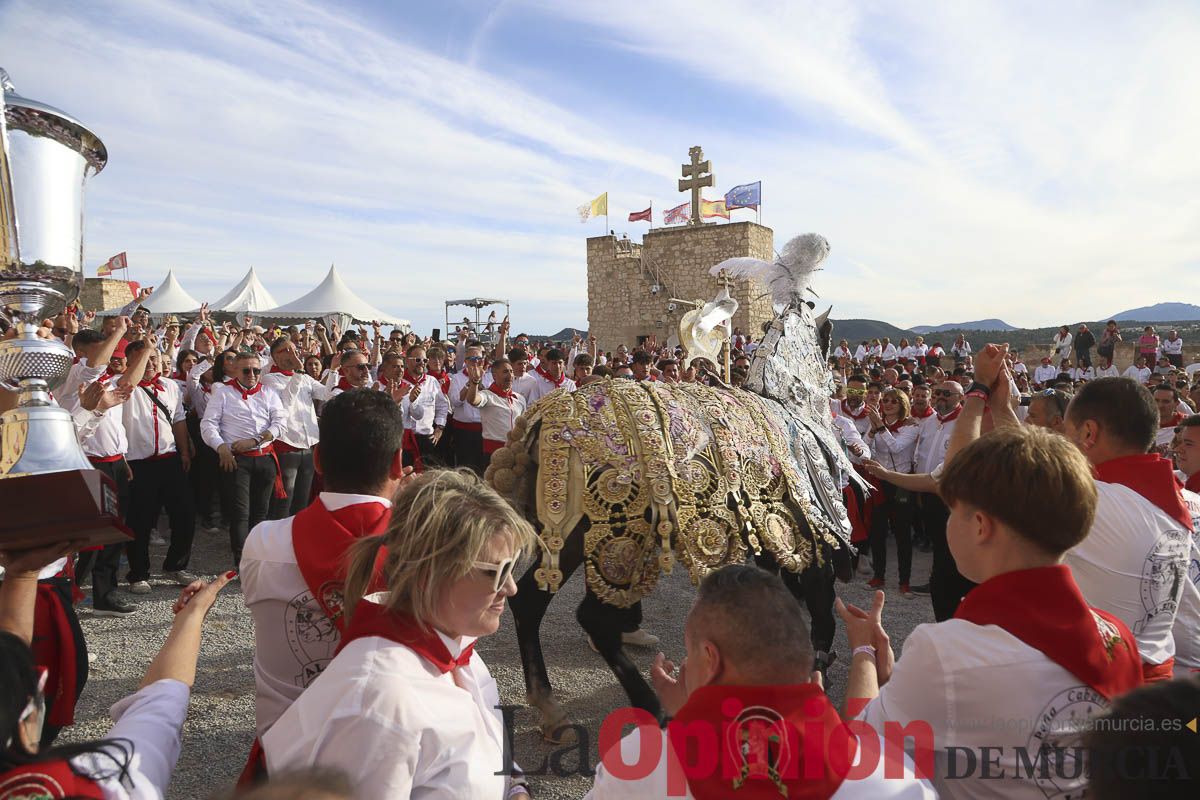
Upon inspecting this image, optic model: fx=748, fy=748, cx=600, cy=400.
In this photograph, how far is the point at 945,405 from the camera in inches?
271

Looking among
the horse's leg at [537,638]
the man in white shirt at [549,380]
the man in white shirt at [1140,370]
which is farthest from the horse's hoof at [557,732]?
the man in white shirt at [1140,370]

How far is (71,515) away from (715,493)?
105 inches

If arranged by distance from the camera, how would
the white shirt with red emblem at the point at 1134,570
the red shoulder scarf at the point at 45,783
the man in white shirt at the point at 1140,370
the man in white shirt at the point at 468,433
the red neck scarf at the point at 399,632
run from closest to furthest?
the red shoulder scarf at the point at 45,783, the red neck scarf at the point at 399,632, the white shirt with red emblem at the point at 1134,570, the man in white shirt at the point at 468,433, the man in white shirt at the point at 1140,370

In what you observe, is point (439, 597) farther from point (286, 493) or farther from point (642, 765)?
point (286, 493)

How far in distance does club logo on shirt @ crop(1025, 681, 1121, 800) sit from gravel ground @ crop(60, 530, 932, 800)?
1139 millimetres

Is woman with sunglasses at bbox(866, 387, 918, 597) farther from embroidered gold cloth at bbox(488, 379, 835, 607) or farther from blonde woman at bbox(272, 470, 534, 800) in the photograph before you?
blonde woman at bbox(272, 470, 534, 800)

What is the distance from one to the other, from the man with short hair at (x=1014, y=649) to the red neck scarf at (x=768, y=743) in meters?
0.34

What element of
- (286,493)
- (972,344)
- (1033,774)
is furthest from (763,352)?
(972,344)

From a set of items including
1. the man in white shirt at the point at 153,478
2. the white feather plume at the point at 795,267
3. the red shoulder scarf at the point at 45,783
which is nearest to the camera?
the red shoulder scarf at the point at 45,783

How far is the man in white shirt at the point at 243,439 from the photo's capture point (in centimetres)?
593

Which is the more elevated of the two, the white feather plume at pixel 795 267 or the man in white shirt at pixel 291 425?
the white feather plume at pixel 795 267

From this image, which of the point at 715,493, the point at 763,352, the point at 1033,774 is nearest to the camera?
the point at 1033,774

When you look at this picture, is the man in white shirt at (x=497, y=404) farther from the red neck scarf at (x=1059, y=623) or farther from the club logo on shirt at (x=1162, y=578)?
the red neck scarf at (x=1059, y=623)

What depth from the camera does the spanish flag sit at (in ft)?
89.1
